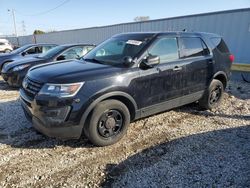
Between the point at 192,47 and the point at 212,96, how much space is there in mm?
1405

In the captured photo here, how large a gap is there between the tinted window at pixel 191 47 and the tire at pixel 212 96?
0.84 m

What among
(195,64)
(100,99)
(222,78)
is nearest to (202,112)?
(222,78)

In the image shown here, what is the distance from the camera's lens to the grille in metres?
3.21

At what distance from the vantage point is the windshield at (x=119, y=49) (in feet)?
12.5

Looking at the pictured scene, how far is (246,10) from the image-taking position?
822 cm

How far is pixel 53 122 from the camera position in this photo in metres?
3.06

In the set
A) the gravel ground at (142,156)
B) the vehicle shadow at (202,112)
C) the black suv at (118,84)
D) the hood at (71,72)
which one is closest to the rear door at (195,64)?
the black suv at (118,84)

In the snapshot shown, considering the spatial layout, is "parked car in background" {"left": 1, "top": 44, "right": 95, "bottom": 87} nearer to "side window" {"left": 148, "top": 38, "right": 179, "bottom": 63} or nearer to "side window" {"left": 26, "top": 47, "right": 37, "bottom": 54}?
"side window" {"left": 26, "top": 47, "right": 37, "bottom": 54}

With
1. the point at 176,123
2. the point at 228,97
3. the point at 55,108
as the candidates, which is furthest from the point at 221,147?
the point at 228,97

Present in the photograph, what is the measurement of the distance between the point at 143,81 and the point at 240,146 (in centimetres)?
196

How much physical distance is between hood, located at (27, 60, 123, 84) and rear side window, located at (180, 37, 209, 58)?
63.2 inches

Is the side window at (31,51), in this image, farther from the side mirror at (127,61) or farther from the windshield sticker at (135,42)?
the side mirror at (127,61)

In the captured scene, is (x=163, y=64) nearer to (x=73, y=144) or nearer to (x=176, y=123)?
(x=176, y=123)

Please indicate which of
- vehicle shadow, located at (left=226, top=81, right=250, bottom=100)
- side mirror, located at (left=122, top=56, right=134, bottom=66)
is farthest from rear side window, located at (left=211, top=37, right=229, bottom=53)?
side mirror, located at (left=122, top=56, right=134, bottom=66)
